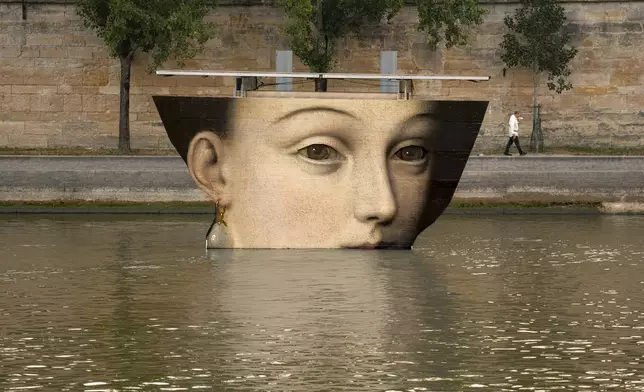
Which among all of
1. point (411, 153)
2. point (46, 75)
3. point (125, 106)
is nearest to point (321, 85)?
point (125, 106)

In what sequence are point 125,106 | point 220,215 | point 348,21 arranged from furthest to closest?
point 348,21 → point 125,106 → point 220,215

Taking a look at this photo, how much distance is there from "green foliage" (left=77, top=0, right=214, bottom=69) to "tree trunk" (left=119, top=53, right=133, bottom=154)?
26 centimetres

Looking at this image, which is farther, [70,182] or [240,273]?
[70,182]

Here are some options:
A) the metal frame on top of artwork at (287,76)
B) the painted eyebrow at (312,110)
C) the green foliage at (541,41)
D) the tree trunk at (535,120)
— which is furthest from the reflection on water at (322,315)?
the green foliage at (541,41)

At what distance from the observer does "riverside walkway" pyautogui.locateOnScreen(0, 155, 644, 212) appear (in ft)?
154

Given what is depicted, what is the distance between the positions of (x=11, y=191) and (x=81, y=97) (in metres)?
13.9

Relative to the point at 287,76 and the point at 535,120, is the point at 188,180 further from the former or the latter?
the point at 535,120

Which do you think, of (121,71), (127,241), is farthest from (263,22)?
(127,241)

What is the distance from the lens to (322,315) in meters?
25.0

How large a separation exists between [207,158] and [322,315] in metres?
10.4

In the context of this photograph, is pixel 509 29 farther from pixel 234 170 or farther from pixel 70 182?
pixel 234 170

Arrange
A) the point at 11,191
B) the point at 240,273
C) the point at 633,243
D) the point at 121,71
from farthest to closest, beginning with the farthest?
the point at 121,71
the point at 11,191
the point at 633,243
the point at 240,273

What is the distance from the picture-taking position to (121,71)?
5784cm

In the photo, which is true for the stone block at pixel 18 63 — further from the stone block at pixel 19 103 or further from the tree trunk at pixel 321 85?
the tree trunk at pixel 321 85
